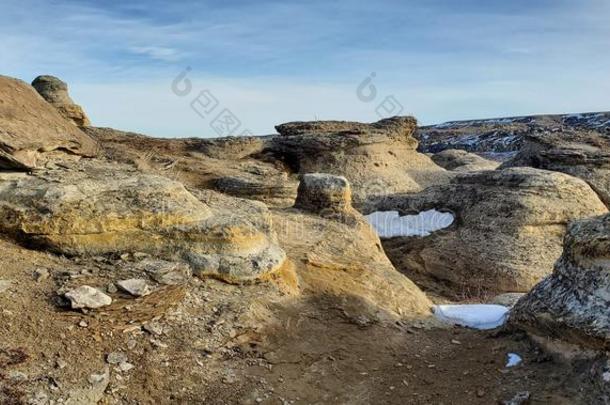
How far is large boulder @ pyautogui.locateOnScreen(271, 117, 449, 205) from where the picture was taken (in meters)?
20.4

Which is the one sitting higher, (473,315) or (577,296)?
(577,296)

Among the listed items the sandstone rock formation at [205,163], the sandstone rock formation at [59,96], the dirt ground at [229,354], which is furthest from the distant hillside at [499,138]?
the dirt ground at [229,354]

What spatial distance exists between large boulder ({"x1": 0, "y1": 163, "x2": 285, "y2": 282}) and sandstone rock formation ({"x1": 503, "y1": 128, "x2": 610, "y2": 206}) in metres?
13.8

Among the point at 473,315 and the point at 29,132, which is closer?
the point at 29,132

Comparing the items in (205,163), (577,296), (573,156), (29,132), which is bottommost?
(577,296)

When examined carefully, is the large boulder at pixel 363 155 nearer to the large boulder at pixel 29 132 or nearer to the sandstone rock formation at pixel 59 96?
the sandstone rock formation at pixel 59 96

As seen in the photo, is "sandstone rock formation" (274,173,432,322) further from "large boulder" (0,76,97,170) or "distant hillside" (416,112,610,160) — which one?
"distant hillside" (416,112,610,160)

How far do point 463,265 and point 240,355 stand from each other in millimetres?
9746

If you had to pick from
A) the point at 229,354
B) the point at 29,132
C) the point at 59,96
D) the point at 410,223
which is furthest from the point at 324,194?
the point at 59,96

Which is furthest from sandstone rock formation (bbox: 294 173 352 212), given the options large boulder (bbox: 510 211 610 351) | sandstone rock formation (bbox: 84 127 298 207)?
large boulder (bbox: 510 211 610 351)

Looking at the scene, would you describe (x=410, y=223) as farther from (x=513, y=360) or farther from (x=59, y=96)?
(x=59, y=96)

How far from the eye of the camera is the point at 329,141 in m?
21.0

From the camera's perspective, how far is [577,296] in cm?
642

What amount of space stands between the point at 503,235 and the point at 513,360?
8.64m
